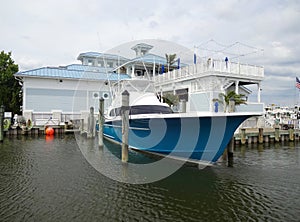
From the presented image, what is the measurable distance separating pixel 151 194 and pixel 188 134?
3.64 m

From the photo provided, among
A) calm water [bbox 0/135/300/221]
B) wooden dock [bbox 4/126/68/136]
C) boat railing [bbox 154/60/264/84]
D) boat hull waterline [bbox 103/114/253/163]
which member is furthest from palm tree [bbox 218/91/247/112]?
wooden dock [bbox 4/126/68/136]

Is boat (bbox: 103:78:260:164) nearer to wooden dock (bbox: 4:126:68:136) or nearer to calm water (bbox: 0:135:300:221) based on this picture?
calm water (bbox: 0:135:300:221)

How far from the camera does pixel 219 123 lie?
32.0 ft

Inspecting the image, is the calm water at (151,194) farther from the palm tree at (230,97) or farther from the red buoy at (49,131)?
the red buoy at (49,131)

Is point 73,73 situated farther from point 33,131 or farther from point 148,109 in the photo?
point 148,109

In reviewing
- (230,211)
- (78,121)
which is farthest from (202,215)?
(78,121)

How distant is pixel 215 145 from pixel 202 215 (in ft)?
14.6

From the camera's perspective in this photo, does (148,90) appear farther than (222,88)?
No

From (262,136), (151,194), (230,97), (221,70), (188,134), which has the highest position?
(221,70)

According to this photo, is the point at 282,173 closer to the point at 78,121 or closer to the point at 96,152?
the point at 96,152

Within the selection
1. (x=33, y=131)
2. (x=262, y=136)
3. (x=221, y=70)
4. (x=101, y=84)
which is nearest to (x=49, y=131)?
(x=33, y=131)

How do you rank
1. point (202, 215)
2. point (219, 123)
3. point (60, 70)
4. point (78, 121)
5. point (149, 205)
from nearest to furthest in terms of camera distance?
point (202, 215), point (149, 205), point (219, 123), point (78, 121), point (60, 70)

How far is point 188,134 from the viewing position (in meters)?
10.5

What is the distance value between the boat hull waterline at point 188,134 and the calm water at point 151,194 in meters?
0.78
